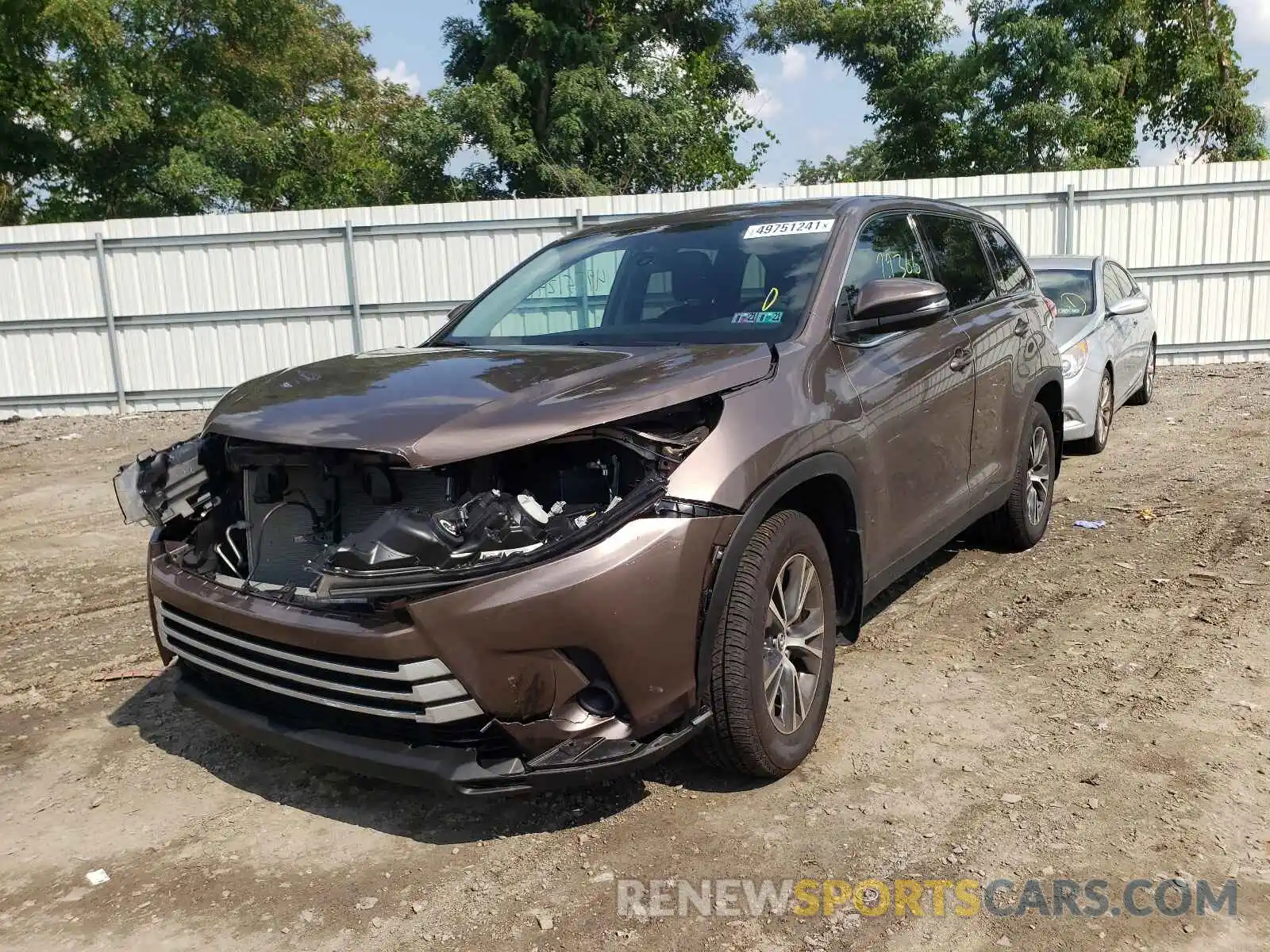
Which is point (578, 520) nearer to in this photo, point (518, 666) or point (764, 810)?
point (518, 666)

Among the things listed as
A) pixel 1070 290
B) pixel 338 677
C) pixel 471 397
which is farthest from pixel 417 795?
pixel 1070 290

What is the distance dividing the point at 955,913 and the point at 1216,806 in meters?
1.00

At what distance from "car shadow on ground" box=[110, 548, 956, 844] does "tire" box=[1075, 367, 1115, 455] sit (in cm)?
567

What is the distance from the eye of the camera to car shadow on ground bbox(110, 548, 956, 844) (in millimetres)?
3059

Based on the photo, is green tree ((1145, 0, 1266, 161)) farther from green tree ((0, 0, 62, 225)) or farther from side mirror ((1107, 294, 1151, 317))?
green tree ((0, 0, 62, 225))

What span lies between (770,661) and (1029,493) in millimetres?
2871

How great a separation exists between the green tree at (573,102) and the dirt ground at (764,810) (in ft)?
53.3

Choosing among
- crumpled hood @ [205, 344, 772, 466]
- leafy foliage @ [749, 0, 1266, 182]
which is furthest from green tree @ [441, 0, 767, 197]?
crumpled hood @ [205, 344, 772, 466]

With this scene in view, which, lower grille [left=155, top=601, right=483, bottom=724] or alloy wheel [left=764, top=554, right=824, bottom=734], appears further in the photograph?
alloy wheel [left=764, top=554, right=824, bottom=734]

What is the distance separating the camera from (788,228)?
155 inches

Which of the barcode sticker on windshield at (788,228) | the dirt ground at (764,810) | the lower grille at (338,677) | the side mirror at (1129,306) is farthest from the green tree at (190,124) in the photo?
the lower grille at (338,677)

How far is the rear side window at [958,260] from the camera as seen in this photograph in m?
4.54

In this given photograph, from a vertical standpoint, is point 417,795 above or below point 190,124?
below

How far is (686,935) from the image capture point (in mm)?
2498
